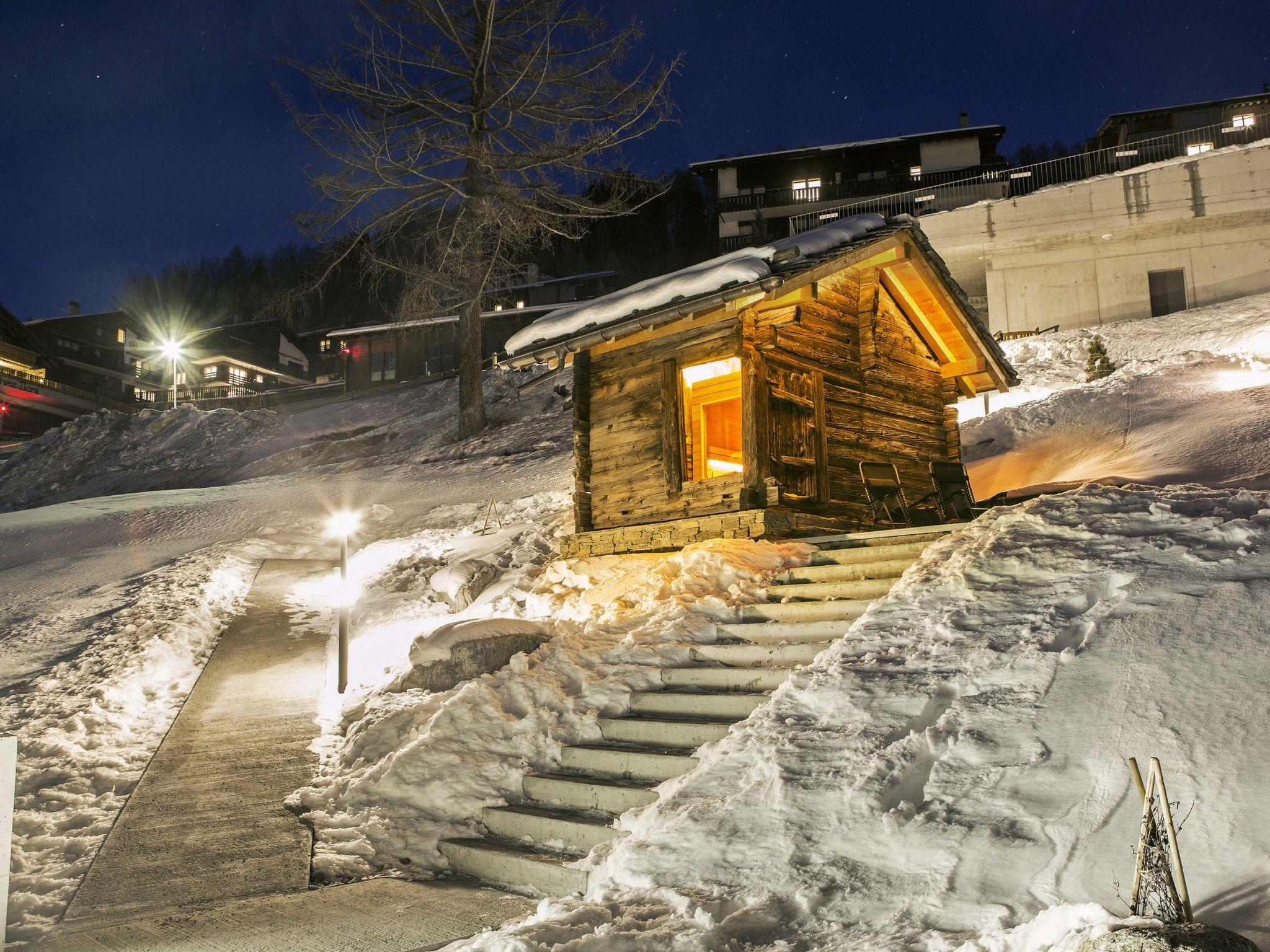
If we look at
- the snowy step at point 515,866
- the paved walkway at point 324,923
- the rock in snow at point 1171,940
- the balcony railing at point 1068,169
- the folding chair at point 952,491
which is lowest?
the paved walkway at point 324,923

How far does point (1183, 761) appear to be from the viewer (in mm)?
3902

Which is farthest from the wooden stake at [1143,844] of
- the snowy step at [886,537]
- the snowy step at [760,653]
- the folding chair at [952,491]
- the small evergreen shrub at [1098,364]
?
the small evergreen shrub at [1098,364]

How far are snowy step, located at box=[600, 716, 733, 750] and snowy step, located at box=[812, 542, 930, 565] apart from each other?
2.62 m

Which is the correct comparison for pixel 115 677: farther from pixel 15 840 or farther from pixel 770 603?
pixel 770 603

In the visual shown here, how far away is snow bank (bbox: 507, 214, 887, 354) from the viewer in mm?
10406

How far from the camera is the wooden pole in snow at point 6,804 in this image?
4.15 m

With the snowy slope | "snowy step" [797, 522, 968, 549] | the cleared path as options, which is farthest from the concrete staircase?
the snowy slope

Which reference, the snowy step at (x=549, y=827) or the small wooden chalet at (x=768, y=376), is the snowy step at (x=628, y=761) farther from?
the small wooden chalet at (x=768, y=376)

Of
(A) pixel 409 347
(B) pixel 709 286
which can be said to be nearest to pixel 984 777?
(B) pixel 709 286

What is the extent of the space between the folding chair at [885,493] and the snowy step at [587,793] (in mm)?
7218

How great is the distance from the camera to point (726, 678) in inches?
257

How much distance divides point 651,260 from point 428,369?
21.7m

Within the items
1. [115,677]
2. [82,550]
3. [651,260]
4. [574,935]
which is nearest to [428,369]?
[651,260]

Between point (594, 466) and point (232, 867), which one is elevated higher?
point (594, 466)
